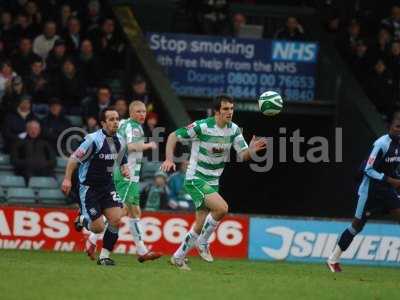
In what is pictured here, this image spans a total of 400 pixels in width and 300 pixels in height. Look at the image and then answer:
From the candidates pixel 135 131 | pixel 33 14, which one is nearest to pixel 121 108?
pixel 33 14

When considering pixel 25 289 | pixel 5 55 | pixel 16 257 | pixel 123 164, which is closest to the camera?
pixel 25 289

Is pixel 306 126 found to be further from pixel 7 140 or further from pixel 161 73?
pixel 7 140

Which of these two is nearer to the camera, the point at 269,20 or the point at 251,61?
the point at 251,61

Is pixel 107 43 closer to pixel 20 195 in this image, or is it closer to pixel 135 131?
pixel 20 195

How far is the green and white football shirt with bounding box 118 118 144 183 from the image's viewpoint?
15024 mm

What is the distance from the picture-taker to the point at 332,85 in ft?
74.4

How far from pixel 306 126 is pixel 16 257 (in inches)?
373

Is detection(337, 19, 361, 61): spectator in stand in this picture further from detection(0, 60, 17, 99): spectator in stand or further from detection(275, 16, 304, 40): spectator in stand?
detection(0, 60, 17, 99): spectator in stand

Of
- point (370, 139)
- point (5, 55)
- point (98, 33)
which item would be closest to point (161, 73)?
point (98, 33)

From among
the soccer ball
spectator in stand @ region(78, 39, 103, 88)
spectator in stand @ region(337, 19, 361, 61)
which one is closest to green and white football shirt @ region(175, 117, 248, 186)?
the soccer ball

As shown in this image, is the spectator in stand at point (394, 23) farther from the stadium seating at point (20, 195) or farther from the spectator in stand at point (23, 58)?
the stadium seating at point (20, 195)

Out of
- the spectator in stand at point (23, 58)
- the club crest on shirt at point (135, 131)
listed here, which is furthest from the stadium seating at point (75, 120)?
the club crest on shirt at point (135, 131)

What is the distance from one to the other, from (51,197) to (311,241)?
4668 mm

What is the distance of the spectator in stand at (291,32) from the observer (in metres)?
22.6
